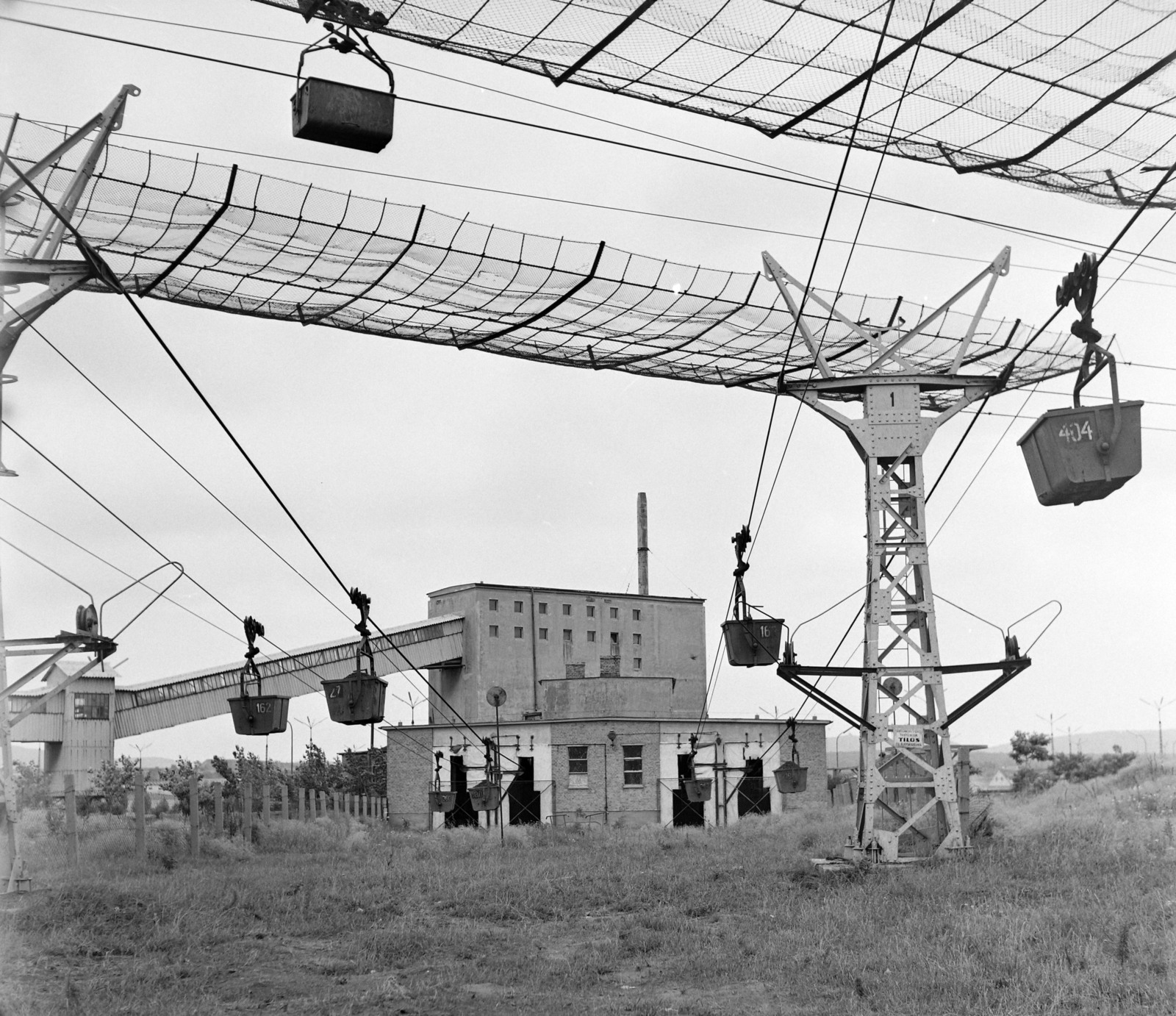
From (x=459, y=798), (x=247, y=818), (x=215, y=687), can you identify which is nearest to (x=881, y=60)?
(x=247, y=818)

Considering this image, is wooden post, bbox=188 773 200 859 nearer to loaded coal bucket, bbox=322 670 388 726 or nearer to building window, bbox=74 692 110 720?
loaded coal bucket, bbox=322 670 388 726

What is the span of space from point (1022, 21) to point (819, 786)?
114ft

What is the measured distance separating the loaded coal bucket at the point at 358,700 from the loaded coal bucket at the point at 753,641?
5.04 m

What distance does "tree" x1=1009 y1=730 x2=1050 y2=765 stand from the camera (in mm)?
74562

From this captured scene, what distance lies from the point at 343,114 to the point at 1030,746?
74388 mm

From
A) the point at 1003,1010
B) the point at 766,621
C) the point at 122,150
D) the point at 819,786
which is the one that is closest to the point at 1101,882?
the point at 766,621

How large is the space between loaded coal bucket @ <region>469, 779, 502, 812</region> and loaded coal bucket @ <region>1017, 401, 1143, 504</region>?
57.7 ft

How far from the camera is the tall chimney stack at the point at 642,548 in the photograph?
63.4m

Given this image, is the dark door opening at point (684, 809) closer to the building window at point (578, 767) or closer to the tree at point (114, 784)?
the building window at point (578, 767)

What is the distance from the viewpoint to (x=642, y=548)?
6475 cm

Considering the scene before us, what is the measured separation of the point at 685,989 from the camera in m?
9.55

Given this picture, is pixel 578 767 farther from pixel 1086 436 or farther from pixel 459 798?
pixel 1086 436

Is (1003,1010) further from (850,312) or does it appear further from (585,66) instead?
(850,312)

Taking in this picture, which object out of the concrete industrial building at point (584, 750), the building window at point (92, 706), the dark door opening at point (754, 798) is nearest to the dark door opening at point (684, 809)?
the concrete industrial building at point (584, 750)
